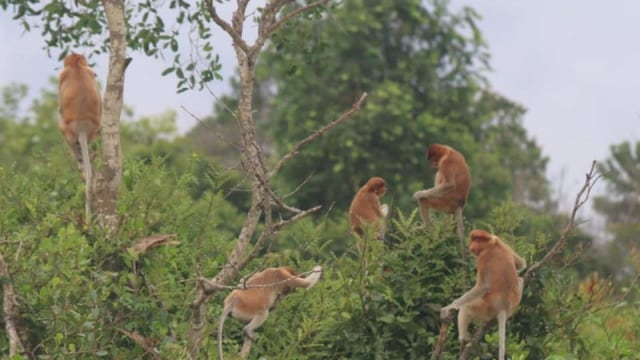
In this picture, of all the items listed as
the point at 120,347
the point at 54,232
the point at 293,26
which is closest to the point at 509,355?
the point at 120,347

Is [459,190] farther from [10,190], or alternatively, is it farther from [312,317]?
[10,190]

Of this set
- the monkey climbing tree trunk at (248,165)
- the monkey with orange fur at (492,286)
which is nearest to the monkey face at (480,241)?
the monkey with orange fur at (492,286)

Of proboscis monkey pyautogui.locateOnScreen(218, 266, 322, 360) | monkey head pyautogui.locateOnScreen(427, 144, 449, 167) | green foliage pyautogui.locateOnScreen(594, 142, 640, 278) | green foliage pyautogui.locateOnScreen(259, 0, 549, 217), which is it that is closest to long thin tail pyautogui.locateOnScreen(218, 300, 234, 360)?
proboscis monkey pyautogui.locateOnScreen(218, 266, 322, 360)

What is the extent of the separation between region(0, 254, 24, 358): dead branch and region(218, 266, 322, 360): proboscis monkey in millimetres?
791

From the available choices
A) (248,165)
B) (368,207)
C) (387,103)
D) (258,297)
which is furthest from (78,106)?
(387,103)

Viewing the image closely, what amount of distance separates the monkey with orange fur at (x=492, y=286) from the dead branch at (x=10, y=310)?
62.4 inches

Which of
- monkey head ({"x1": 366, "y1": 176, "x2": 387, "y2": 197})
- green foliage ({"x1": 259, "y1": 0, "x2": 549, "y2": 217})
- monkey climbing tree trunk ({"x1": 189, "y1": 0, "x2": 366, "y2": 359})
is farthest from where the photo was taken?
green foliage ({"x1": 259, "y1": 0, "x2": 549, "y2": 217})

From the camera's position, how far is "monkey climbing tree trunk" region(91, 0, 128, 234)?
5.27 metres

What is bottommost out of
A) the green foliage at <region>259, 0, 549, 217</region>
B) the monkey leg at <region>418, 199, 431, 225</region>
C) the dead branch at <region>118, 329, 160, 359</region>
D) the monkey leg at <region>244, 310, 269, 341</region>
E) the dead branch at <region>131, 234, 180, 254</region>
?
the dead branch at <region>118, 329, 160, 359</region>

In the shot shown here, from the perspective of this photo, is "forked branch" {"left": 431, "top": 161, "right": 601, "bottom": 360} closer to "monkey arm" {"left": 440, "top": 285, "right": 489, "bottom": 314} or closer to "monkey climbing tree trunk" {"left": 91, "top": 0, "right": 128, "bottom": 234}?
"monkey arm" {"left": 440, "top": 285, "right": 489, "bottom": 314}

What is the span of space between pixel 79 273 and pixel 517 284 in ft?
5.26

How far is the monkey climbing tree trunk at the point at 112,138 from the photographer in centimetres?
527

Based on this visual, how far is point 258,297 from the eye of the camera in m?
4.90

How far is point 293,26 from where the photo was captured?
712 cm
